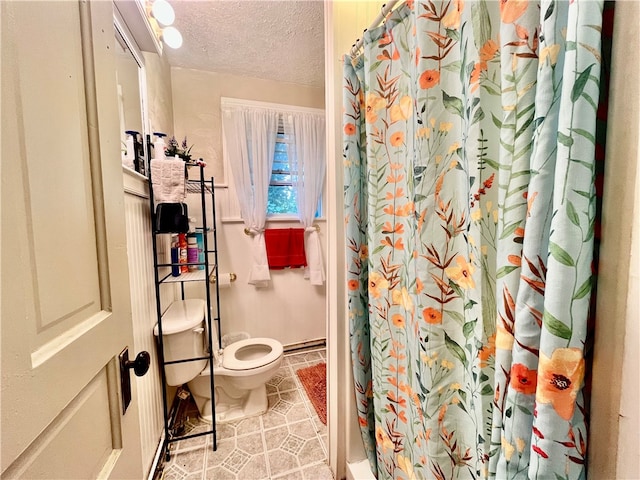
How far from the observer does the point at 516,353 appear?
1.61ft

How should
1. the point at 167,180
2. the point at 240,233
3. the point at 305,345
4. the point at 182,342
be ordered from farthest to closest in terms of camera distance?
1. the point at 305,345
2. the point at 240,233
3. the point at 182,342
4. the point at 167,180

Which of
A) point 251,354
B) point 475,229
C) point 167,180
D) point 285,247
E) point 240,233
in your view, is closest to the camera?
point 475,229

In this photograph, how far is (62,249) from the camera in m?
0.46

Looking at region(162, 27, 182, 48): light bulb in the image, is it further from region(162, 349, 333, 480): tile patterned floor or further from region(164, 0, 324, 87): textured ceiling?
region(162, 349, 333, 480): tile patterned floor

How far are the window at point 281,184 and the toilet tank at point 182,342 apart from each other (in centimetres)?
117

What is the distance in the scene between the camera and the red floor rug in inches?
72.4

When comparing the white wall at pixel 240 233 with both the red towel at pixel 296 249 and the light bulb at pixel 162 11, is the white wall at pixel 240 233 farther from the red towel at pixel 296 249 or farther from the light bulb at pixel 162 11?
the light bulb at pixel 162 11

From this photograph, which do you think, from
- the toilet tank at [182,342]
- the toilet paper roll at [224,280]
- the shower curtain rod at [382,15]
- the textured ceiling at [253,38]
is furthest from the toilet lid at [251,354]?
the textured ceiling at [253,38]

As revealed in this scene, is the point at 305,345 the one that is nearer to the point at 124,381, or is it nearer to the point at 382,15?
the point at 124,381

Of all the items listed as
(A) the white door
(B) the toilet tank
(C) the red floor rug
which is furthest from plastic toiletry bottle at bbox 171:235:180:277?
(C) the red floor rug

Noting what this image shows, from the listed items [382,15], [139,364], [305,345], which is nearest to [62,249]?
[139,364]

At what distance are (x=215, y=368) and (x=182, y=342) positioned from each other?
327 mm

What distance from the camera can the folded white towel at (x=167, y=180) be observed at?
138cm

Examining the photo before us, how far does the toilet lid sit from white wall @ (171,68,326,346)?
0.43 metres
